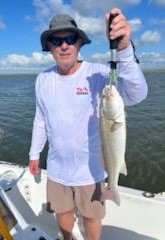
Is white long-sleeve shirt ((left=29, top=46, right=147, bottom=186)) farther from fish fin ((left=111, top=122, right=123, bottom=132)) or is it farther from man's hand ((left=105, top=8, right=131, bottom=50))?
man's hand ((left=105, top=8, right=131, bottom=50))

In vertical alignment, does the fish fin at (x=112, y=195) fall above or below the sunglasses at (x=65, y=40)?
below

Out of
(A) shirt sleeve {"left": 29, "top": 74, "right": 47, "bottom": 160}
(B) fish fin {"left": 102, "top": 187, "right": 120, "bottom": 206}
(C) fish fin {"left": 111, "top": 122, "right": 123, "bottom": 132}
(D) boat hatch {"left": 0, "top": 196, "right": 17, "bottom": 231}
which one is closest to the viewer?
(C) fish fin {"left": 111, "top": 122, "right": 123, "bottom": 132}

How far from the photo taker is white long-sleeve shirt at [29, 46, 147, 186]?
3.21 meters

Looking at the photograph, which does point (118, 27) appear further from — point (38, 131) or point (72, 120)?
point (38, 131)

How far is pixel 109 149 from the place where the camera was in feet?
8.36

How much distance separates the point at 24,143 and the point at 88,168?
31.7 ft

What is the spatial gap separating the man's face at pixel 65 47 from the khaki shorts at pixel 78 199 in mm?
1159

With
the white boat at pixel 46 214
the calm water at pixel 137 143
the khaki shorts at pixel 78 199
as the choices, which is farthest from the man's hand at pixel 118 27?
the calm water at pixel 137 143

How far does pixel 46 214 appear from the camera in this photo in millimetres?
4973

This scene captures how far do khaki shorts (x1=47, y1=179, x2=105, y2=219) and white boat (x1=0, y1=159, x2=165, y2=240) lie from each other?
0.31 meters

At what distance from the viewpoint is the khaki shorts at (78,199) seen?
3426mm

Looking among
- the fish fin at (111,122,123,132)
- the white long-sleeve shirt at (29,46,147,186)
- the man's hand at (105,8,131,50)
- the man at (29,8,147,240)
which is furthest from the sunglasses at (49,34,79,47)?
the fish fin at (111,122,123,132)

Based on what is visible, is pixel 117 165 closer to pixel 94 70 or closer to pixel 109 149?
pixel 109 149

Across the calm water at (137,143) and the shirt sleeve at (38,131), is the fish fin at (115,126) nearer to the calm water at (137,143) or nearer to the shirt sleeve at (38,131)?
the shirt sleeve at (38,131)
